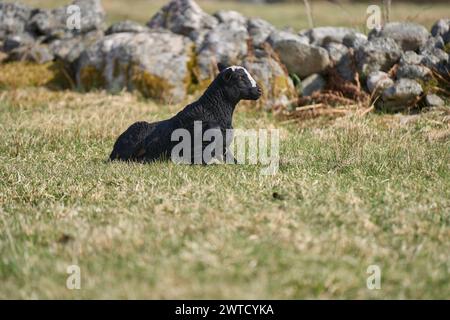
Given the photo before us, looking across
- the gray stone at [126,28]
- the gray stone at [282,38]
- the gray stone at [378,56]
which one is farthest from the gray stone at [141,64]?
the gray stone at [378,56]

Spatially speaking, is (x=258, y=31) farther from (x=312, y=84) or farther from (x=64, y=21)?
(x=64, y=21)

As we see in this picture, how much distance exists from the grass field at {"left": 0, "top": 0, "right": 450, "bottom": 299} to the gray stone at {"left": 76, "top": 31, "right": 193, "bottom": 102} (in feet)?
13.1

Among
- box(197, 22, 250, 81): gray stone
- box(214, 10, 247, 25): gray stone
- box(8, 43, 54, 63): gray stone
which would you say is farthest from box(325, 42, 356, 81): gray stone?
box(8, 43, 54, 63): gray stone

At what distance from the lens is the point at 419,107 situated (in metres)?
12.0

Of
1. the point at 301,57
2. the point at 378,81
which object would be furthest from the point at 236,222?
the point at 301,57

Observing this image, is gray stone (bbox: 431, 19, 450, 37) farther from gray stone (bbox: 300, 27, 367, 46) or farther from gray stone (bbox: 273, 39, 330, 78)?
gray stone (bbox: 273, 39, 330, 78)

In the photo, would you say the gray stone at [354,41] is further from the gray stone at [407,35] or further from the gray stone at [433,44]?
the gray stone at [433,44]

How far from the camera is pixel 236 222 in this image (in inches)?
234

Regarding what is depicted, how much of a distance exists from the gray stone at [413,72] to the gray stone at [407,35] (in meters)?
1.07

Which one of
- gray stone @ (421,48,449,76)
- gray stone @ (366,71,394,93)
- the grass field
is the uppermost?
gray stone @ (421,48,449,76)

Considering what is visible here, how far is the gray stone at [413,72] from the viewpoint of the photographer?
40.2 ft

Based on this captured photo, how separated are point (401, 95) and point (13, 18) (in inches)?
393

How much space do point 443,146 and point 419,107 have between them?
2997 mm

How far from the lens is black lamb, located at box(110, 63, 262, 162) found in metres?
8.91
